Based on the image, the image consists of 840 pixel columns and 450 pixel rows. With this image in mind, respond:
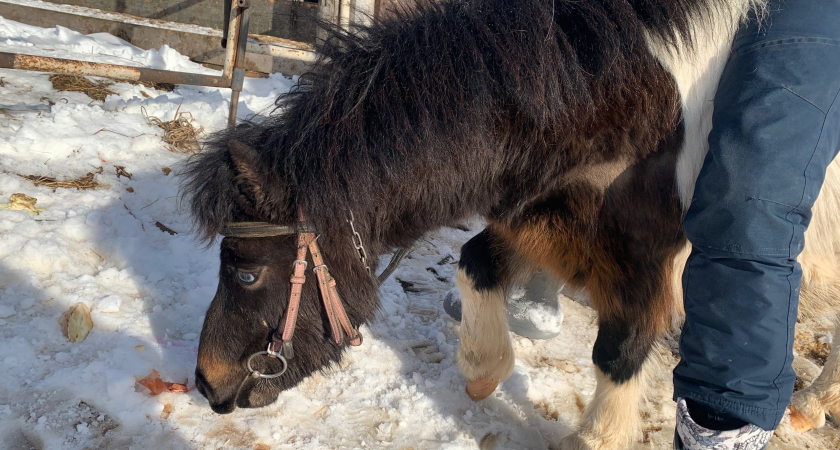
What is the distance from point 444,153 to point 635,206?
68cm

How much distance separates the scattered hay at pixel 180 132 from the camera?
404 centimetres

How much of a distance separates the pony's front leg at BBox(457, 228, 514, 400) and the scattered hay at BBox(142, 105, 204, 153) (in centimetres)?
259

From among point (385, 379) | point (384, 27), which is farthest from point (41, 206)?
point (384, 27)

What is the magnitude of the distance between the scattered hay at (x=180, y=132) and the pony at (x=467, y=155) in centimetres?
242

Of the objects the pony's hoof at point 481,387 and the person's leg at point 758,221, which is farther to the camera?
the pony's hoof at point 481,387

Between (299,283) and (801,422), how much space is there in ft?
8.65

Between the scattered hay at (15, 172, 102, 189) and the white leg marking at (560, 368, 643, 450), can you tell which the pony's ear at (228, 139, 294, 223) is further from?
the scattered hay at (15, 172, 102, 189)

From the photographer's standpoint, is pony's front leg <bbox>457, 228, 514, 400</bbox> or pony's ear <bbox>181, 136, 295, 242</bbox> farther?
pony's front leg <bbox>457, 228, 514, 400</bbox>

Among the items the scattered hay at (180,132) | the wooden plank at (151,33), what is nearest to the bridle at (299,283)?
the scattered hay at (180,132)

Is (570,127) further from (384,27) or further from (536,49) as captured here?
(384,27)

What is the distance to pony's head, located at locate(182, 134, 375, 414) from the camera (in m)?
1.65

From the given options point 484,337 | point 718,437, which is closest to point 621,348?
point 484,337

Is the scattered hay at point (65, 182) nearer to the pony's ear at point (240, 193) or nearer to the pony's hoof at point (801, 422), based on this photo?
the pony's ear at point (240, 193)

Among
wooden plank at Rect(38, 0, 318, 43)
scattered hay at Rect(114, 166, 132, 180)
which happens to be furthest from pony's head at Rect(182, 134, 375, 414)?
wooden plank at Rect(38, 0, 318, 43)
